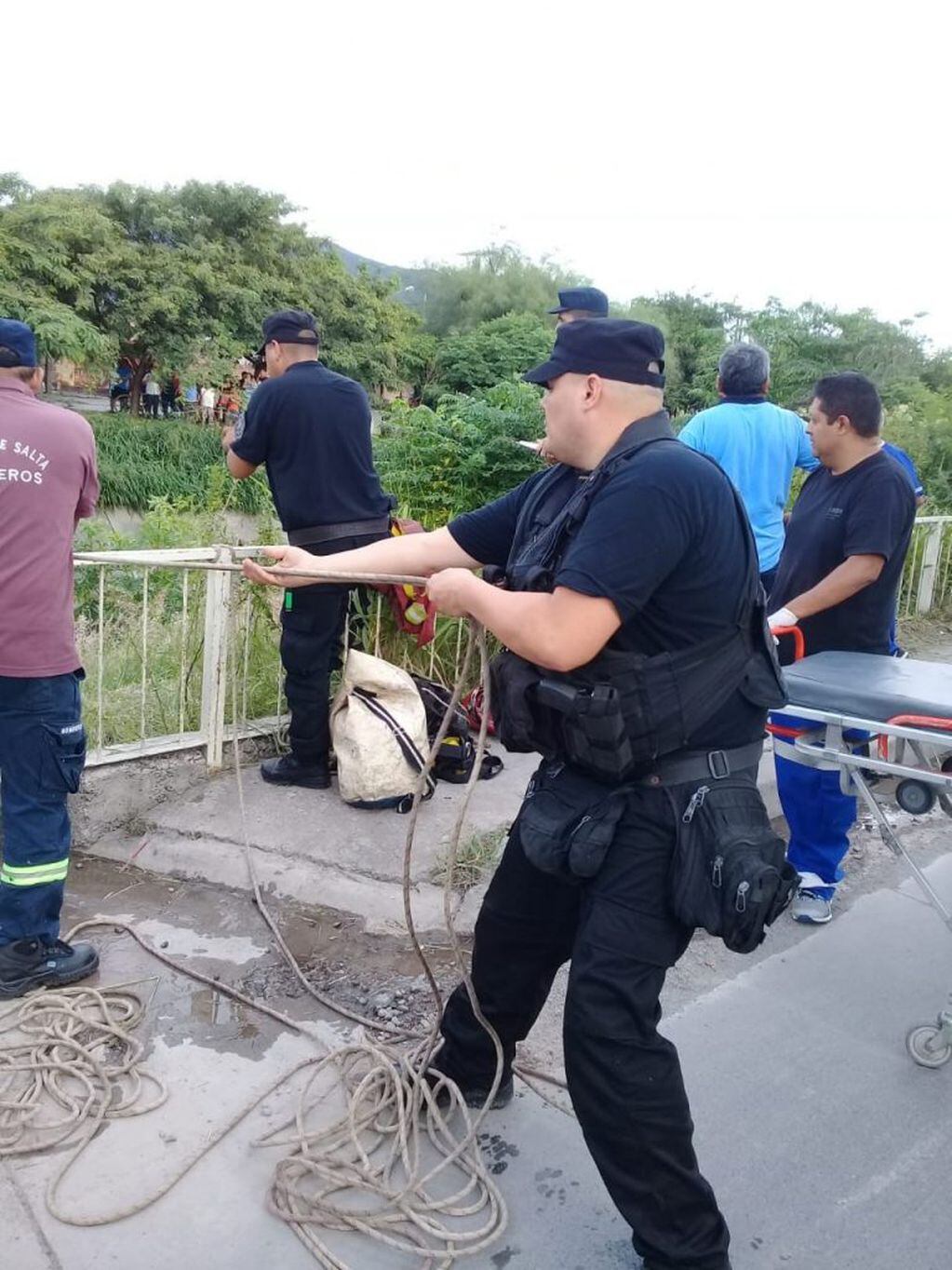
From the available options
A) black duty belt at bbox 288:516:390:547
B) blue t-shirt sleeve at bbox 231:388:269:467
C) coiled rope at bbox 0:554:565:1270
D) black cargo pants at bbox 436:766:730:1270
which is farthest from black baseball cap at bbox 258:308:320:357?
black cargo pants at bbox 436:766:730:1270

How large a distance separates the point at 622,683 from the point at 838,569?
196 cm

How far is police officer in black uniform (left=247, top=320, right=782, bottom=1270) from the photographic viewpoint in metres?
2.01

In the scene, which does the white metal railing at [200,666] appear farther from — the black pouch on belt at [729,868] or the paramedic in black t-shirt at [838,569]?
the black pouch on belt at [729,868]

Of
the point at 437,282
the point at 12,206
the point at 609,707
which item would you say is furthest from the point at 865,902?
the point at 437,282

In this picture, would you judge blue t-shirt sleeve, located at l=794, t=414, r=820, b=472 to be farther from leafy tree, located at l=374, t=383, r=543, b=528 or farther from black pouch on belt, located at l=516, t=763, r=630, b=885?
black pouch on belt, located at l=516, t=763, r=630, b=885

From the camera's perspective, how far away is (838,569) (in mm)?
3730

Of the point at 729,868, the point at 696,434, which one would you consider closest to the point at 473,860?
the point at 729,868

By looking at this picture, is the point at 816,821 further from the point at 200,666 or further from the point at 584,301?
the point at 200,666

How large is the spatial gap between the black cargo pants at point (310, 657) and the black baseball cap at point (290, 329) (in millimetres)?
893

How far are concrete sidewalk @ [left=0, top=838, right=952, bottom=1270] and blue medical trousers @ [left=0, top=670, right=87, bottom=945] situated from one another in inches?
13.7

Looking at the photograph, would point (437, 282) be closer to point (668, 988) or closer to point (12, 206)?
point (12, 206)

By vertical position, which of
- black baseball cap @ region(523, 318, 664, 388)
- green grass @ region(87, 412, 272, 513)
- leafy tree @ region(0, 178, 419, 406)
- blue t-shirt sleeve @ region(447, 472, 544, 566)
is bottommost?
green grass @ region(87, 412, 272, 513)

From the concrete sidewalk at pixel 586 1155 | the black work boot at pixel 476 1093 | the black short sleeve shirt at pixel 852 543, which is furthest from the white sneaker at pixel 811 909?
the black work boot at pixel 476 1093

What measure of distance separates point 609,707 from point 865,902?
251 centimetres
